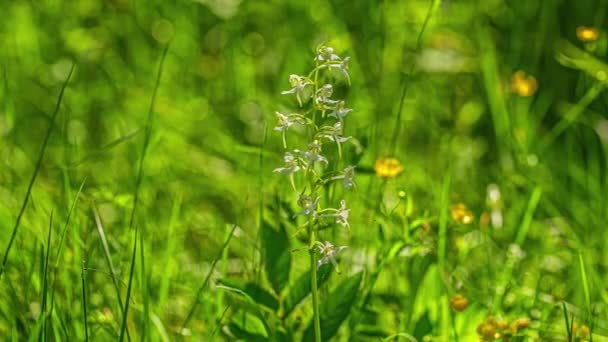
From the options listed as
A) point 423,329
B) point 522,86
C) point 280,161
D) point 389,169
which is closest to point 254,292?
point 423,329

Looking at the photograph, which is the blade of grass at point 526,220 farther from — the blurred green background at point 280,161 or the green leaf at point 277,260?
the green leaf at point 277,260

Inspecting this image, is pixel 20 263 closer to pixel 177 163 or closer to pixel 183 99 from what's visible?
pixel 177 163

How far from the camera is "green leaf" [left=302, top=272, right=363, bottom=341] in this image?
6.43ft

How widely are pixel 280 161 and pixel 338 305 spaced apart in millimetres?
1328

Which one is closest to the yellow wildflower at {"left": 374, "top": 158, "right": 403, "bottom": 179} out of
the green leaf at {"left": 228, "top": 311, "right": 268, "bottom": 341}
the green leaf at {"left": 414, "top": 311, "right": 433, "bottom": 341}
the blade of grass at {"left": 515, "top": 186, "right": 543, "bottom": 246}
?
the blade of grass at {"left": 515, "top": 186, "right": 543, "bottom": 246}

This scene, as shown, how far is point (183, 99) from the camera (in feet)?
12.5

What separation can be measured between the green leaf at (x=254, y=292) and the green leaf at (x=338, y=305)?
0.31ft

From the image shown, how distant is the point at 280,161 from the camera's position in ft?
10.7

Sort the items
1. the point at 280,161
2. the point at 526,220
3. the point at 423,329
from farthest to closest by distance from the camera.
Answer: the point at 280,161 → the point at 526,220 → the point at 423,329

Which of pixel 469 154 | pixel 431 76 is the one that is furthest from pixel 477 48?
pixel 469 154

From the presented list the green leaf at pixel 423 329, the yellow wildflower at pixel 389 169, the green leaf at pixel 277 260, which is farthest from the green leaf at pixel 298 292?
the yellow wildflower at pixel 389 169

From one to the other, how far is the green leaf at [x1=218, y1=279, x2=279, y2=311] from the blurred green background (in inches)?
1.9

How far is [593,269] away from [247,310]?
93cm

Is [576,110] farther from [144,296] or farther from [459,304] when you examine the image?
[144,296]
